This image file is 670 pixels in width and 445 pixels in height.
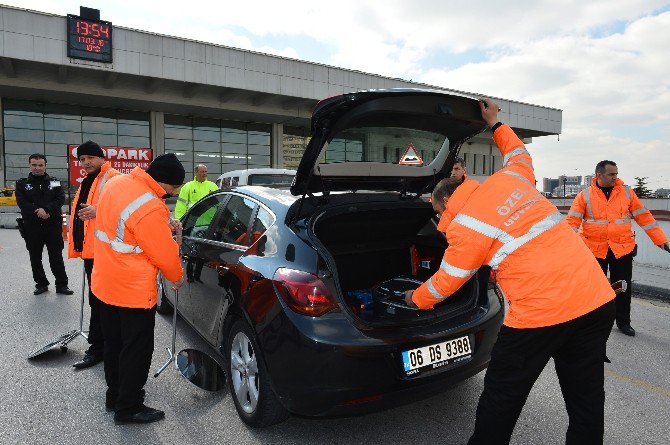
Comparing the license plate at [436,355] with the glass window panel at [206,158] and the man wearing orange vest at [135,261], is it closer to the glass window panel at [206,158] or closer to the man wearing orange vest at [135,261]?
the man wearing orange vest at [135,261]

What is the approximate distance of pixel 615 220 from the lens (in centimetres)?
446

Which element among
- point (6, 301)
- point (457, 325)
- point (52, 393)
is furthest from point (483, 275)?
point (6, 301)

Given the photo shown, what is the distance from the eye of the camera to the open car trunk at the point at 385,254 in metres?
2.90

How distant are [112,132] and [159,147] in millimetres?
2353

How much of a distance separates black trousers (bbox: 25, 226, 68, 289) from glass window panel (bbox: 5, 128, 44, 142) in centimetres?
1927

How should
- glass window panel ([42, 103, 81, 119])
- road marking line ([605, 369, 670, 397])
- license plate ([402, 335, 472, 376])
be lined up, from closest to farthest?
license plate ([402, 335, 472, 376]) → road marking line ([605, 369, 670, 397]) → glass window panel ([42, 103, 81, 119])

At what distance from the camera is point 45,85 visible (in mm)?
19781

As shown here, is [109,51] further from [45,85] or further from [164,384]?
[164,384]

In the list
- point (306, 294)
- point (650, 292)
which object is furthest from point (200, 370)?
point (650, 292)

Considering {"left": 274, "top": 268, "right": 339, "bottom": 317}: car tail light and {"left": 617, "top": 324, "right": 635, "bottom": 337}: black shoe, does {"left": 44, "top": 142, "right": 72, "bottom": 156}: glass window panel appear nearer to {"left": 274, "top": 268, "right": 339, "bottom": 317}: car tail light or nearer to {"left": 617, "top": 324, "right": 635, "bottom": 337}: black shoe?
{"left": 274, "top": 268, "right": 339, "bottom": 317}: car tail light

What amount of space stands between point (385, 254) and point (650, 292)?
15.9 ft

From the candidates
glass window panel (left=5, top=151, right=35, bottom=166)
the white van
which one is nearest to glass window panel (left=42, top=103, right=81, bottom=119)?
glass window panel (left=5, top=151, right=35, bottom=166)

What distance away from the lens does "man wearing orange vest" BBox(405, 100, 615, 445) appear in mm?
1916

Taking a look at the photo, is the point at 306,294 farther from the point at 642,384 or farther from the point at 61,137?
the point at 61,137
